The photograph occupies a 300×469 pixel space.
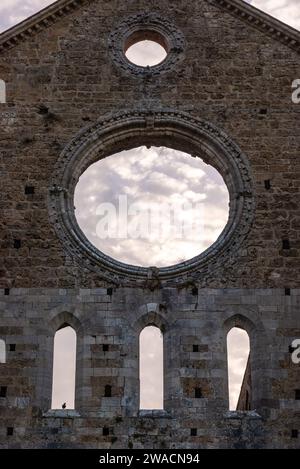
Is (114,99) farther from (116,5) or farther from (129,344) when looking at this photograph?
(129,344)

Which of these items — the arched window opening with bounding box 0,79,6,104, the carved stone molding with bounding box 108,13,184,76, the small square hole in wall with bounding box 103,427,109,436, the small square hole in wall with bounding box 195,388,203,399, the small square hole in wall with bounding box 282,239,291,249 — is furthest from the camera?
the carved stone molding with bounding box 108,13,184,76

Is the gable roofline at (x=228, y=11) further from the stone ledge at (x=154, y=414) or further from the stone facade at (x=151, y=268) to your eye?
the stone ledge at (x=154, y=414)

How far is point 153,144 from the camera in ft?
80.1

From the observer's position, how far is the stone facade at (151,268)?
67.3 feet

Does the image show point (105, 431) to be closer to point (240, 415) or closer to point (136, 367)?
point (136, 367)

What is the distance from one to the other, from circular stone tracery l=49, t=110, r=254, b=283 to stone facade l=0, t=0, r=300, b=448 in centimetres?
4

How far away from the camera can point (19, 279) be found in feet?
71.6

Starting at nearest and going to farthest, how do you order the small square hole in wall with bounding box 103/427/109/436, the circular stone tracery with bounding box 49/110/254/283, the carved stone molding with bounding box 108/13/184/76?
the small square hole in wall with bounding box 103/427/109/436 → the circular stone tracery with bounding box 49/110/254/283 → the carved stone molding with bounding box 108/13/184/76

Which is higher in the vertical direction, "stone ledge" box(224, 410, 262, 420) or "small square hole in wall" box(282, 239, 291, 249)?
"small square hole in wall" box(282, 239, 291, 249)

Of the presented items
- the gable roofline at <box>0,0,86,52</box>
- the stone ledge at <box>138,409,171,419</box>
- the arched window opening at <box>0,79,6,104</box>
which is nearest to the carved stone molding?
the gable roofline at <box>0,0,86,52</box>

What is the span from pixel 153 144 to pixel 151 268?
13.0ft

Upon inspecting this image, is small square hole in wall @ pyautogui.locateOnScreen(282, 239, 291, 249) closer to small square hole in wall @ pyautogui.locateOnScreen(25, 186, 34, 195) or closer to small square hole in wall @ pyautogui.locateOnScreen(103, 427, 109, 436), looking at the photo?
small square hole in wall @ pyautogui.locateOnScreen(103, 427, 109, 436)

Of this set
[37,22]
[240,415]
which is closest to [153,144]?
[37,22]

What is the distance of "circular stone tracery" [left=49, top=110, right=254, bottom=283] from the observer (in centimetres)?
2206
